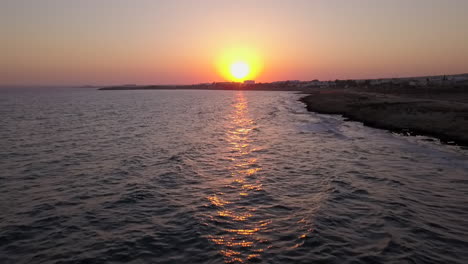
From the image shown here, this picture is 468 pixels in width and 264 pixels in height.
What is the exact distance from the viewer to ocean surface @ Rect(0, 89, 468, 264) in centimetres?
1047

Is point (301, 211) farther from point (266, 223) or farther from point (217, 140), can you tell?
point (217, 140)

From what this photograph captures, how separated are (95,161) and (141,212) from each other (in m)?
11.8

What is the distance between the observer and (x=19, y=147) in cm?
2930

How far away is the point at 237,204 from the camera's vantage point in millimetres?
14844

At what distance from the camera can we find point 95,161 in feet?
77.8

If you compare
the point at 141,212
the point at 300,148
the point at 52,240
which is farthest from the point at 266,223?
the point at 300,148

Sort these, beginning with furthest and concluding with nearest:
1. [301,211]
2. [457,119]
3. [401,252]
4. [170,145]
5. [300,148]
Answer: [457,119]
[170,145]
[300,148]
[301,211]
[401,252]

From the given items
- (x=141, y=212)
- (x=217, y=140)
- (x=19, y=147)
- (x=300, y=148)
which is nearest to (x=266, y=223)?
(x=141, y=212)

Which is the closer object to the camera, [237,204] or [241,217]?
[241,217]

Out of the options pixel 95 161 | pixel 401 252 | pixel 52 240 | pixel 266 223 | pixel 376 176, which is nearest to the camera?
pixel 401 252

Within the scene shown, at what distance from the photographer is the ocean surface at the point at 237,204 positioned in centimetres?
1047

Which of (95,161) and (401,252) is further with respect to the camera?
(95,161)

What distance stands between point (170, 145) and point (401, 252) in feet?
79.2

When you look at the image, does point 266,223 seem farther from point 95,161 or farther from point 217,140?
point 217,140
